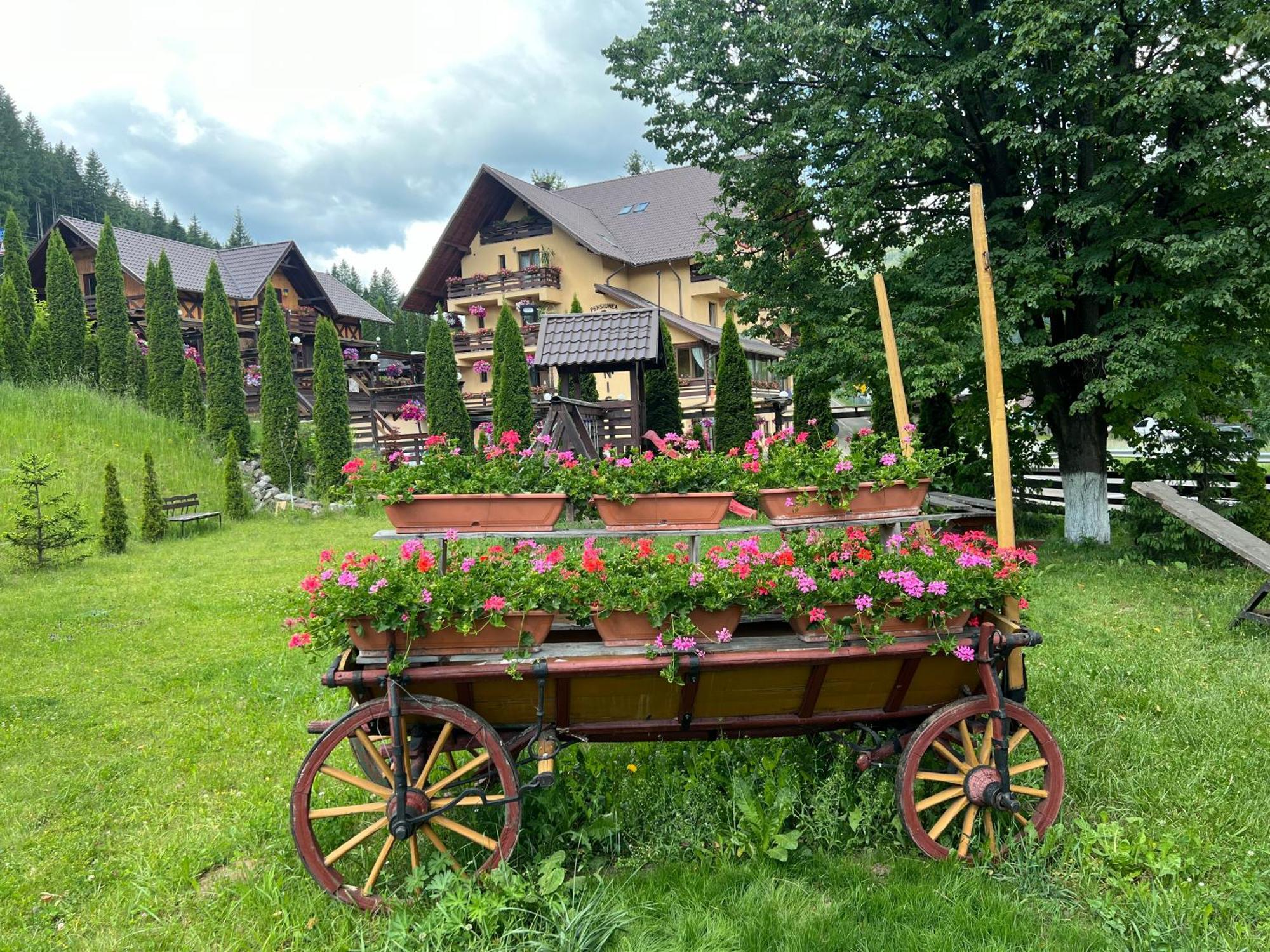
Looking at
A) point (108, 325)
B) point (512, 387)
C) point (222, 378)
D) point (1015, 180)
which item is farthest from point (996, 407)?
point (108, 325)

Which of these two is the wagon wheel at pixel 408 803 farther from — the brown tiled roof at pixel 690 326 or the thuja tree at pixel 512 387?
the brown tiled roof at pixel 690 326

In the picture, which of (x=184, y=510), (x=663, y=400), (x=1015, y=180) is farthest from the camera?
(x=663, y=400)

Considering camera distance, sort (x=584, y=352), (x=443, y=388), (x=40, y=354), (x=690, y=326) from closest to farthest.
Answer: (x=584, y=352), (x=40, y=354), (x=443, y=388), (x=690, y=326)

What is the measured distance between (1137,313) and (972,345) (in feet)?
5.79

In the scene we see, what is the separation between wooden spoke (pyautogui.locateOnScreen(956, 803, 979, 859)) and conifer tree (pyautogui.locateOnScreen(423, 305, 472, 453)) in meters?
17.8

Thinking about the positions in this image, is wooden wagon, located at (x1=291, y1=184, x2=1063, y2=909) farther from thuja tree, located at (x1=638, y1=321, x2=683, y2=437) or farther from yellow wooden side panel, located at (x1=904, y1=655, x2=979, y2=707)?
thuja tree, located at (x1=638, y1=321, x2=683, y2=437)

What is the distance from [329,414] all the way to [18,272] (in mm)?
10074

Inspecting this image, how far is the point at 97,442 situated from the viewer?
16578mm

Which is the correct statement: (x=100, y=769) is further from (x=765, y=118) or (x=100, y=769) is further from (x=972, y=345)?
(x=765, y=118)

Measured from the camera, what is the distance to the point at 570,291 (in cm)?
2750

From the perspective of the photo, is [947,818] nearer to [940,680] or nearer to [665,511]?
[940,680]

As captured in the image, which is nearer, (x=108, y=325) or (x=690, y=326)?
(x=108, y=325)

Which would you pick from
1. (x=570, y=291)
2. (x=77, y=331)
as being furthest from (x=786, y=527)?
(x=570, y=291)

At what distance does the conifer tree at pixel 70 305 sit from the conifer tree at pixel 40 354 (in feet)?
0.26
